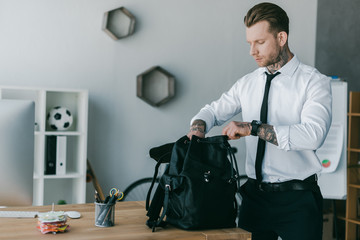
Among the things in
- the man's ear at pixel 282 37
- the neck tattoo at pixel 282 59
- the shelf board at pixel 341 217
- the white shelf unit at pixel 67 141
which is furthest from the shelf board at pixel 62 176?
the shelf board at pixel 341 217

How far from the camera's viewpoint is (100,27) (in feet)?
13.6

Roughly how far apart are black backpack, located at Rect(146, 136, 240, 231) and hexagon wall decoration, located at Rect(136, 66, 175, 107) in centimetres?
264

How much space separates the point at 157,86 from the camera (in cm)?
439

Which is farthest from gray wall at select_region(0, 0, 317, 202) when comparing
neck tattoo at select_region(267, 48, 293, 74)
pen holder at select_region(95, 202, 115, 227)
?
pen holder at select_region(95, 202, 115, 227)

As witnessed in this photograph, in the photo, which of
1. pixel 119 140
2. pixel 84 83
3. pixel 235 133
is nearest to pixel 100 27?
pixel 84 83

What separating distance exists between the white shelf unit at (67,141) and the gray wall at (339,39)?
8.86 feet

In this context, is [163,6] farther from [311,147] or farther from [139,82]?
[311,147]

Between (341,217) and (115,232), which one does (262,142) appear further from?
(341,217)

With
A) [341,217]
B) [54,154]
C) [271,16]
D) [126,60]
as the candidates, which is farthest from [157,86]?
[271,16]

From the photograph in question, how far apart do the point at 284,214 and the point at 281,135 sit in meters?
0.39

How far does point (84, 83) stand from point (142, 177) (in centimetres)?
107

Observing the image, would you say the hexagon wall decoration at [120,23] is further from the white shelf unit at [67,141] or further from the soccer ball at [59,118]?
the soccer ball at [59,118]

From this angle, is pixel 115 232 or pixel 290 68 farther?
pixel 290 68

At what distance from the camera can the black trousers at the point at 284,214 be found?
196 cm
